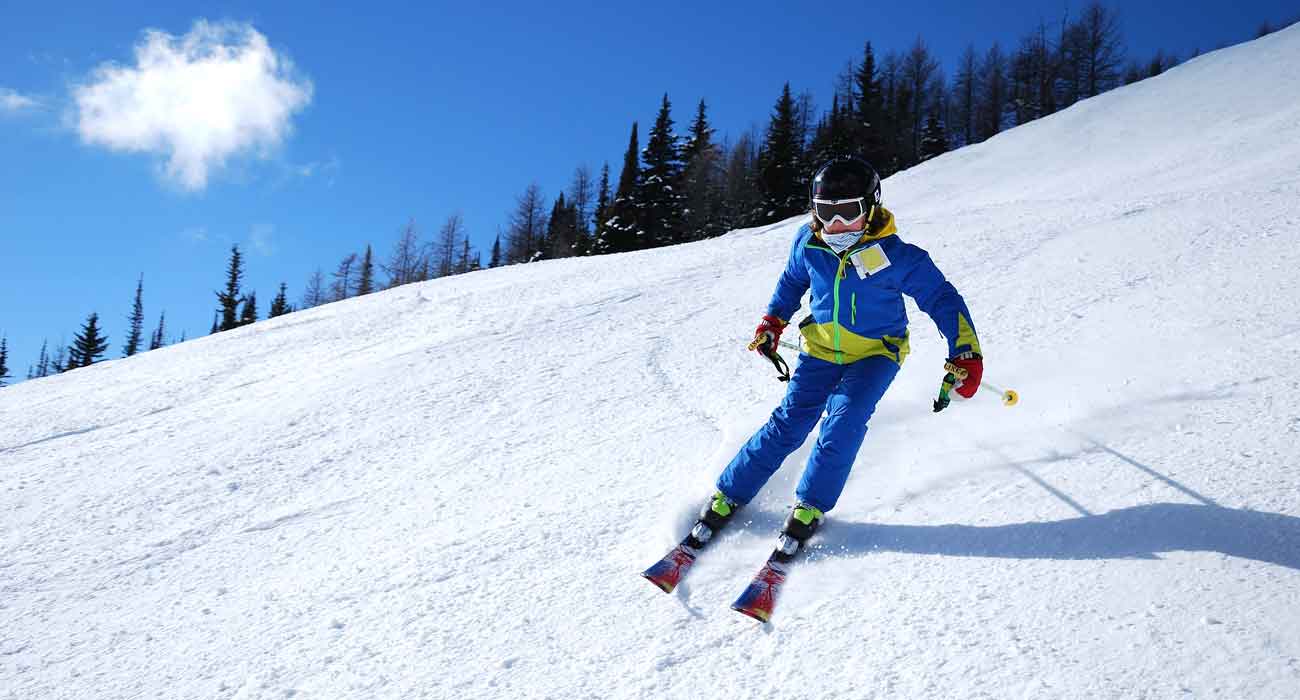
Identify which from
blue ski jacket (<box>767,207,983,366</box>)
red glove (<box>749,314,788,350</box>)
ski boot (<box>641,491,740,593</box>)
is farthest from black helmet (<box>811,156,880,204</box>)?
ski boot (<box>641,491,740,593</box>)

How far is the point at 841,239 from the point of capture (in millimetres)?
3178

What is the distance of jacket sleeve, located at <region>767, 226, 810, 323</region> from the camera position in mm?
3471

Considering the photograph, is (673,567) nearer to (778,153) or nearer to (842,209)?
(842,209)

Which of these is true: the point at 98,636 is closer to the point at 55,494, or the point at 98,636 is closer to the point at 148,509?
the point at 148,509

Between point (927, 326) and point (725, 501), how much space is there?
11.4ft

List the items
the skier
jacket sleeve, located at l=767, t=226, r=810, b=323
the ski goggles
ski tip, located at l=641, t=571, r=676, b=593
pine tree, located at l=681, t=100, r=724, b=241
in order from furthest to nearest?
pine tree, located at l=681, t=100, r=724, b=241 → jacket sleeve, located at l=767, t=226, r=810, b=323 → the ski goggles → the skier → ski tip, located at l=641, t=571, r=676, b=593

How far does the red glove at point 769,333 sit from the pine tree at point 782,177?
3682 centimetres

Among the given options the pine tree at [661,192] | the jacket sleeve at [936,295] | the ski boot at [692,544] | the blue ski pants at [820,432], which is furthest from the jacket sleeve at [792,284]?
the pine tree at [661,192]

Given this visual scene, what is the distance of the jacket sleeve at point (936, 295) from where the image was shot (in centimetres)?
305

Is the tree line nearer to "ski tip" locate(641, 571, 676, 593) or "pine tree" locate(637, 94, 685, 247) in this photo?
"pine tree" locate(637, 94, 685, 247)

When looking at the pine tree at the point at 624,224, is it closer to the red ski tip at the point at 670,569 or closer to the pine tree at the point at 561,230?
the pine tree at the point at 561,230

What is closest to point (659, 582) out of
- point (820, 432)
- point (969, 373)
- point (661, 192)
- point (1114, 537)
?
point (820, 432)

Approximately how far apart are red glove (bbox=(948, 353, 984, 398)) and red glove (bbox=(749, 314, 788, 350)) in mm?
909

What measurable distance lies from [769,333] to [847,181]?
88 cm
